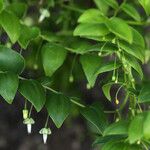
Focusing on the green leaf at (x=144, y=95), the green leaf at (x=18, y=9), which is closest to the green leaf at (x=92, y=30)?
the green leaf at (x=144, y=95)

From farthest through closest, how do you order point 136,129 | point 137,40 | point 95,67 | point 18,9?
point 18,9 → point 95,67 → point 137,40 → point 136,129

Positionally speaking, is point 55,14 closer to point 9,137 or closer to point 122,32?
point 122,32

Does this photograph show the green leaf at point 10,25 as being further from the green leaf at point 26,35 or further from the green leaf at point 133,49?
the green leaf at point 133,49

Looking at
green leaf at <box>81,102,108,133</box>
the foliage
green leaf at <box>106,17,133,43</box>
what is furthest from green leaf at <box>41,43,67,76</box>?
green leaf at <box>106,17,133,43</box>

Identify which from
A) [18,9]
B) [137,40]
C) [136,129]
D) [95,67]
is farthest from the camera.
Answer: [18,9]

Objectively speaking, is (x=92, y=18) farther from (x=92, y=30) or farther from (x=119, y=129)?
(x=119, y=129)

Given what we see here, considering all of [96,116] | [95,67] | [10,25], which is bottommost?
[96,116]

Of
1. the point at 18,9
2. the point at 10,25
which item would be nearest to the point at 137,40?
the point at 10,25
